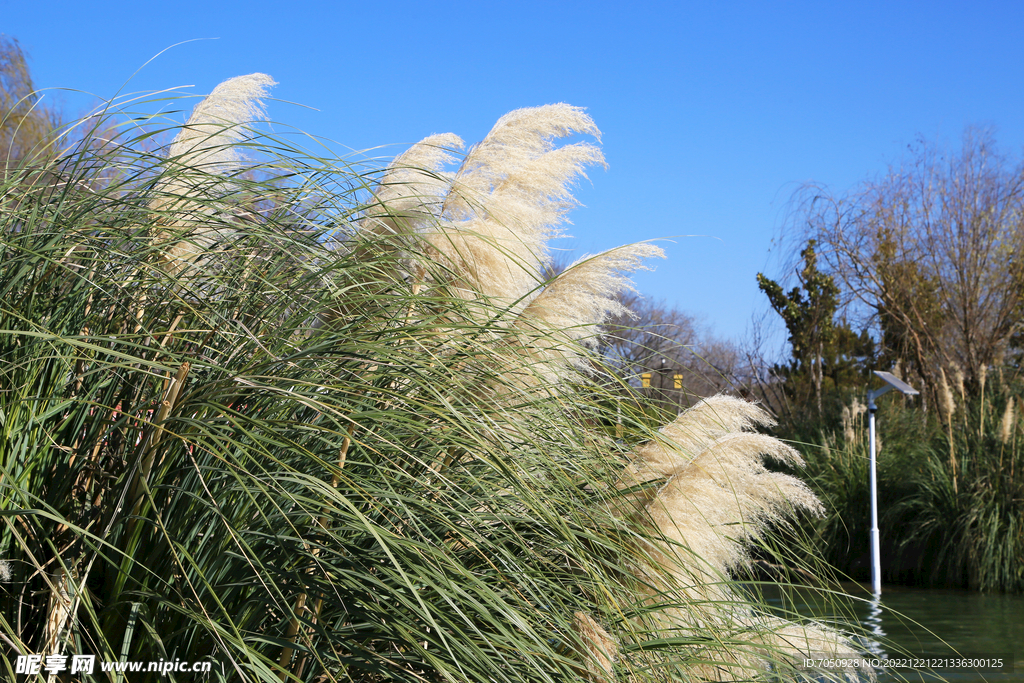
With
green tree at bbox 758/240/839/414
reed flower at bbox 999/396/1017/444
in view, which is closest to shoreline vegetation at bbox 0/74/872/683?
reed flower at bbox 999/396/1017/444

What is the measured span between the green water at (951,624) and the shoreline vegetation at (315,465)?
316cm

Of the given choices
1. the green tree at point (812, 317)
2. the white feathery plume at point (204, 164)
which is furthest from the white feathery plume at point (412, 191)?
the green tree at point (812, 317)

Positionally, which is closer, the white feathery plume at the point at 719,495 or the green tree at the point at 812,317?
the white feathery plume at the point at 719,495

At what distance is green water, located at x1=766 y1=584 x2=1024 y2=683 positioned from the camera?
213 inches

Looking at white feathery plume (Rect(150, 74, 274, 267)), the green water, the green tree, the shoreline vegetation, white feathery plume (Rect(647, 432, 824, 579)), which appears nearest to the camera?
the shoreline vegetation

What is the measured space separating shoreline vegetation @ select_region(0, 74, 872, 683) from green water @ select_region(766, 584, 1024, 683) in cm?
316

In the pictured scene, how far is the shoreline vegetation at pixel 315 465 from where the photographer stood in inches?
59.9

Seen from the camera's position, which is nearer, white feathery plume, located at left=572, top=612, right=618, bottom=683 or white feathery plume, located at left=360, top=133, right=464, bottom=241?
white feathery plume, located at left=572, top=612, right=618, bottom=683

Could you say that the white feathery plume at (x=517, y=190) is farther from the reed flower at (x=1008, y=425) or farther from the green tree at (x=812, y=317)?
the green tree at (x=812, y=317)

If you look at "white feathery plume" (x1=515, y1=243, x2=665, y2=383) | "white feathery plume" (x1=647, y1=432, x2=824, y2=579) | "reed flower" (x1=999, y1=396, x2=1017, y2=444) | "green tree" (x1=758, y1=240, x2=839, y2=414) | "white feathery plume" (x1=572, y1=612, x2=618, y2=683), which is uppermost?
"green tree" (x1=758, y1=240, x2=839, y2=414)

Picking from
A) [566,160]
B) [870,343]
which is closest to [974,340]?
[870,343]

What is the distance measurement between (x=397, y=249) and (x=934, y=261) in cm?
1491

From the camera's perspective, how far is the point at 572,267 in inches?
103

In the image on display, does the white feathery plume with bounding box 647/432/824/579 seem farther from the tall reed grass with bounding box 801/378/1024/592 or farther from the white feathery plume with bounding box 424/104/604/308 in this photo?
the tall reed grass with bounding box 801/378/1024/592
